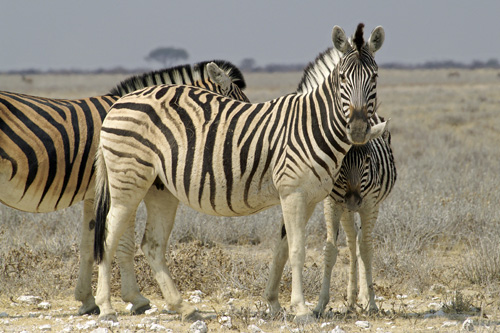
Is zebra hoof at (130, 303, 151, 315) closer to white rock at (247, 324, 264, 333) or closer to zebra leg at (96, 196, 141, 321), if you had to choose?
zebra leg at (96, 196, 141, 321)

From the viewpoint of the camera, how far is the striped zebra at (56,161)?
493cm

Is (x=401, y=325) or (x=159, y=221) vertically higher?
(x=159, y=221)

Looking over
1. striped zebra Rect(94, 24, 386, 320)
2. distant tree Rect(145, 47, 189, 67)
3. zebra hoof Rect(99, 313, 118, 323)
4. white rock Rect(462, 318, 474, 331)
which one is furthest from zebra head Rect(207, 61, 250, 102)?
distant tree Rect(145, 47, 189, 67)

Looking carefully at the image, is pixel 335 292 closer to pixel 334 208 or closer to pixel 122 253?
pixel 334 208

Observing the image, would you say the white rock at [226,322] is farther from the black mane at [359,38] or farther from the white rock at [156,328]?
the black mane at [359,38]

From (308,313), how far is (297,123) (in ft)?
4.77

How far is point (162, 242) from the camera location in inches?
203

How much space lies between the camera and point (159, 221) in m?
5.21

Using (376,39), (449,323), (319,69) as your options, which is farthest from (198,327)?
(376,39)

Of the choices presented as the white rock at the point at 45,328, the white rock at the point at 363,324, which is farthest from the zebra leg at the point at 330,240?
the white rock at the point at 45,328

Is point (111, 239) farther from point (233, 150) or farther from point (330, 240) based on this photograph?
point (330, 240)

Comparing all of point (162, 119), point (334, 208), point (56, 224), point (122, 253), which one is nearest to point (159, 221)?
point (122, 253)

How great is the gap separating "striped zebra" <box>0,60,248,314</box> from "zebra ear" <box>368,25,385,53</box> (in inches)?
97.5

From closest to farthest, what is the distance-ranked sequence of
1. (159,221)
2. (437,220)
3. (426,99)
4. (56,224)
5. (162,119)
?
(162,119) < (159,221) < (437,220) < (56,224) < (426,99)
